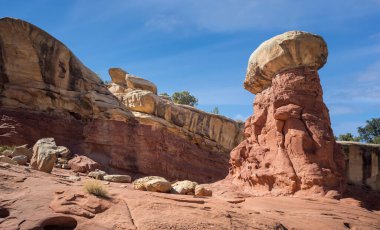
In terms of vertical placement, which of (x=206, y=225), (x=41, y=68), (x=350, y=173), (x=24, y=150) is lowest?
(x=206, y=225)

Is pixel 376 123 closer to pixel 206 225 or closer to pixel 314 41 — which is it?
pixel 314 41

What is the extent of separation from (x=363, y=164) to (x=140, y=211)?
1224 cm

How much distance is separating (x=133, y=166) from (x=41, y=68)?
21.6 ft

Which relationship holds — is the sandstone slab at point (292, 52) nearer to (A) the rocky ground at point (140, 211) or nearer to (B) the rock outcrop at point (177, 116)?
(A) the rocky ground at point (140, 211)

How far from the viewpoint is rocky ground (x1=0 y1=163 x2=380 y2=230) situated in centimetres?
657

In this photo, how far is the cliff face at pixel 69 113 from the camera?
1772 cm

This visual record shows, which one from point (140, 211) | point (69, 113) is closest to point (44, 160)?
point (140, 211)

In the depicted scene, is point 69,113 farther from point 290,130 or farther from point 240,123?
point 240,123

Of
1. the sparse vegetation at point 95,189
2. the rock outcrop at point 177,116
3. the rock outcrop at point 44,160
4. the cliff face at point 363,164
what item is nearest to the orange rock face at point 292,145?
the cliff face at point 363,164

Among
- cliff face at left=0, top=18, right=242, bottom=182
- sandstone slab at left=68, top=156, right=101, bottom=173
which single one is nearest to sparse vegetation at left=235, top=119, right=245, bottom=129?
cliff face at left=0, top=18, right=242, bottom=182

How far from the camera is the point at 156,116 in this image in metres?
26.1

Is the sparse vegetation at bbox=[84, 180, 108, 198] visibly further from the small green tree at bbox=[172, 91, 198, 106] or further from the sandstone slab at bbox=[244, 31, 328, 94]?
the small green tree at bbox=[172, 91, 198, 106]

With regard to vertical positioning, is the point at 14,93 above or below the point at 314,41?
below

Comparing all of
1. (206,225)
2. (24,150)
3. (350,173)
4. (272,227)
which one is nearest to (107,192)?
(206,225)
